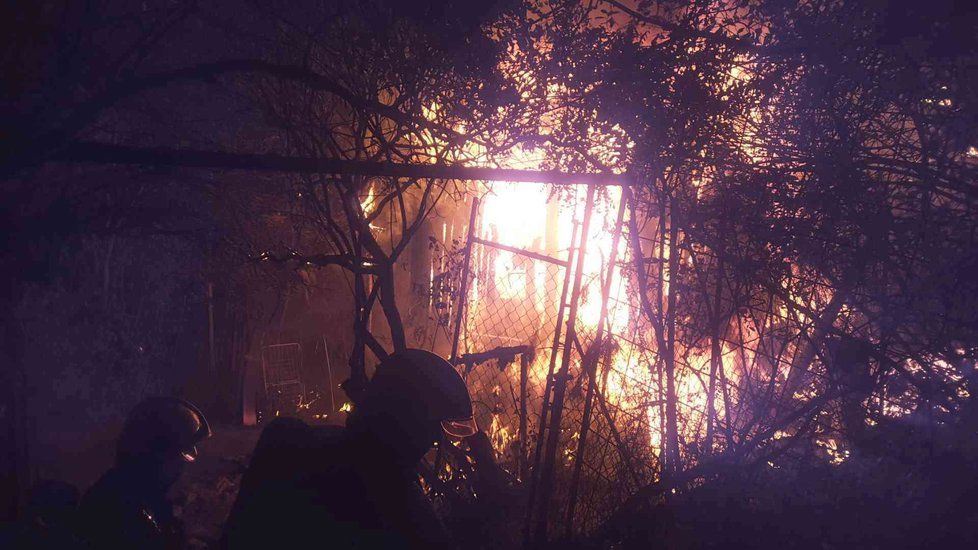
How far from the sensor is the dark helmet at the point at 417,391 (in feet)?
4.71

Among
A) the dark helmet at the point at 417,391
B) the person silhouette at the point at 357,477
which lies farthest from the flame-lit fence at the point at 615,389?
the person silhouette at the point at 357,477

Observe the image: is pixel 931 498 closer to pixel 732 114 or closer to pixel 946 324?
pixel 946 324

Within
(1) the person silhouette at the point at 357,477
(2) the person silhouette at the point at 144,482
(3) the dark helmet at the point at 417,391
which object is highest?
(3) the dark helmet at the point at 417,391

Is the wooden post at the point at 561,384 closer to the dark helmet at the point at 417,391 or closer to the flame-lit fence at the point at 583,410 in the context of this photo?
the flame-lit fence at the point at 583,410

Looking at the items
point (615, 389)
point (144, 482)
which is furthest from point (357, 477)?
point (615, 389)

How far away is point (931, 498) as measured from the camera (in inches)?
155

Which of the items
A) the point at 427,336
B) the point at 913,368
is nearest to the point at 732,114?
the point at 913,368

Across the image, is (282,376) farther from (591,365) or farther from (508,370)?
(591,365)

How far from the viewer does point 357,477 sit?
1322 mm

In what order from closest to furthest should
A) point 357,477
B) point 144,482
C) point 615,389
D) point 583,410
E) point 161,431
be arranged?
point 357,477 < point 144,482 < point 161,431 < point 583,410 < point 615,389

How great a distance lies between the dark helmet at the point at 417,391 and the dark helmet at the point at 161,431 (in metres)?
2.12

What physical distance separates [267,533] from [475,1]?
5051 millimetres

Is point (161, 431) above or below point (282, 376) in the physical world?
above

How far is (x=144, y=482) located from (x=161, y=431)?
318 mm
